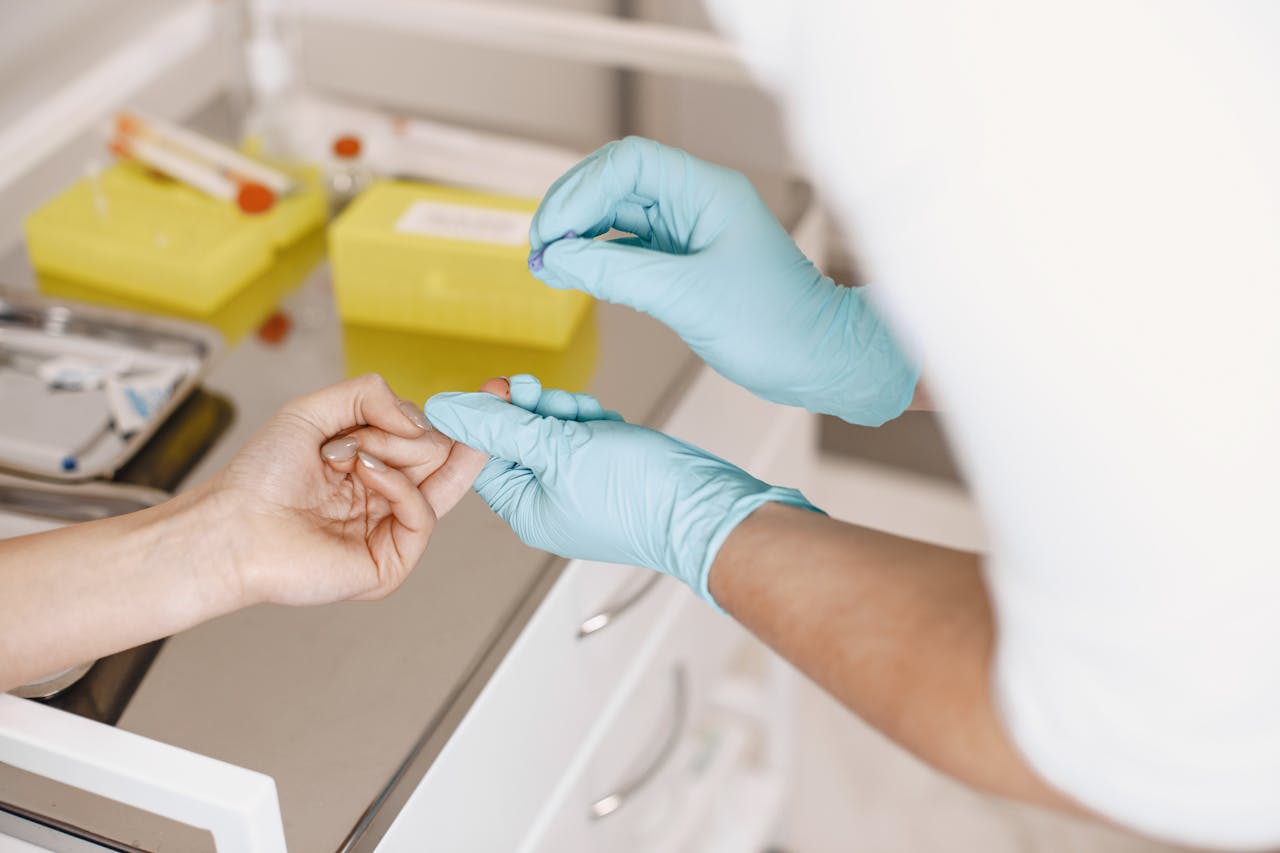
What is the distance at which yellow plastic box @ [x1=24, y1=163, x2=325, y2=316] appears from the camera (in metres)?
1.18

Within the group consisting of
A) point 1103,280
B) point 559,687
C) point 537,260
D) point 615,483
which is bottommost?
point 559,687

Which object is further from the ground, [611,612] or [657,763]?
[611,612]

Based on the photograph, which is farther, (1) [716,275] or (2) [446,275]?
(2) [446,275]

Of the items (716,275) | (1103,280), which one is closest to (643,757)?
(716,275)

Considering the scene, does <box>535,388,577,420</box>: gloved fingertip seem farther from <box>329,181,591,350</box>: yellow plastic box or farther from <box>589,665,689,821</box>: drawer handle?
<box>589,665,689,821</box>: drawer handle

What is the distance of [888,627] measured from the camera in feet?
2.18

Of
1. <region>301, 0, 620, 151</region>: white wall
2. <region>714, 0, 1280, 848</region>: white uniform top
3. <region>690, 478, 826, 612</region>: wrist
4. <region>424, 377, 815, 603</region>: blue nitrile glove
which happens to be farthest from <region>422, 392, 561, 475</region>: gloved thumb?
<region>301, 0, 620, 151</region>: white wall

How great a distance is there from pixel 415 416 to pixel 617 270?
193 mm

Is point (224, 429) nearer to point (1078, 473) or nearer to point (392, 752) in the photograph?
point (392, 752)

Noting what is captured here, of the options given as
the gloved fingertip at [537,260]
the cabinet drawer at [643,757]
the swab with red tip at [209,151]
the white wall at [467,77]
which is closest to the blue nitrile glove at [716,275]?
the gloved fingertip at [537,260]

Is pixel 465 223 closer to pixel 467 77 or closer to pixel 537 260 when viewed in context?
pixel 537 260

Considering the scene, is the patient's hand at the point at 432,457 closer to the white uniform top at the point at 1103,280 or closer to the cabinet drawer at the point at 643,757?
the cabinet drawer at the point at 643,757

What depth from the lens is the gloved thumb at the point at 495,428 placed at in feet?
2.72

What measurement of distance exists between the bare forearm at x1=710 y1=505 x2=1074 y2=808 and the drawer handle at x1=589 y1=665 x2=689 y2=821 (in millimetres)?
497
